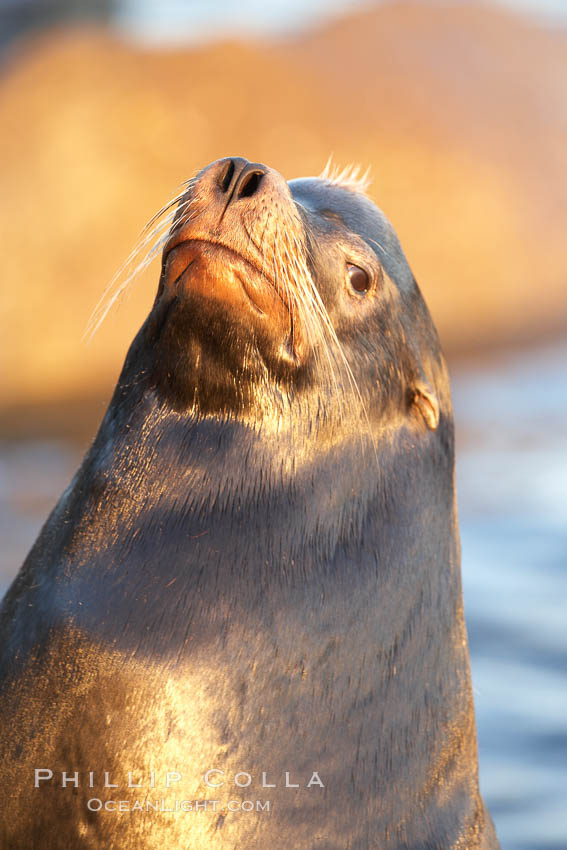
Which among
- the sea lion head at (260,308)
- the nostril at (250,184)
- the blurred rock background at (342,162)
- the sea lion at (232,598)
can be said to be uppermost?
the blurred rock background at (342,162)

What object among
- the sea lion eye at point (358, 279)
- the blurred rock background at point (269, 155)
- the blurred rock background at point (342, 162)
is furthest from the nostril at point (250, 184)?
the blurred rock background at point (269, 155)

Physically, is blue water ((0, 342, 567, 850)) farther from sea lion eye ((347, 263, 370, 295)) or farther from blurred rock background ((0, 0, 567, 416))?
sea lion eye ((347, 263, 370, 295))

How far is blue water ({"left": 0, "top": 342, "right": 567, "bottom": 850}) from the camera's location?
5684mm

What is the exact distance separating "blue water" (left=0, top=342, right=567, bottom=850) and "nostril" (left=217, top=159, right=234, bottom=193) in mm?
2679

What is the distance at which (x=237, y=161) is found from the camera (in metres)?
3.72

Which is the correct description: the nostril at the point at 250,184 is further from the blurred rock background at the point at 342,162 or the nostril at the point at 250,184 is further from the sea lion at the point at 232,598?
the blurred rock background at the point at 342,162

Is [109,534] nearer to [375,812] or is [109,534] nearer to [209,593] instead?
[209,593]

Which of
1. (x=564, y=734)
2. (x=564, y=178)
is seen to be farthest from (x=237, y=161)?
(x=564, y=178)

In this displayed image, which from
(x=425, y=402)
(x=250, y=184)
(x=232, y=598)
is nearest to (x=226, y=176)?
(x=250, y=184)

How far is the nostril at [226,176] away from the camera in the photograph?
145 inches

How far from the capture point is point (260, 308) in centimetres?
365

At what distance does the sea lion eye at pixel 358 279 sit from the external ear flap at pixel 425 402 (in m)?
0.32

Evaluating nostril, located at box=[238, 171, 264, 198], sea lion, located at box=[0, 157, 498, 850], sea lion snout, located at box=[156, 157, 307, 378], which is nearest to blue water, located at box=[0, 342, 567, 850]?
sea lion, located at box=[0, 157, 498, 850]

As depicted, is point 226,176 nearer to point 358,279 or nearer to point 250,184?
point 250,184
